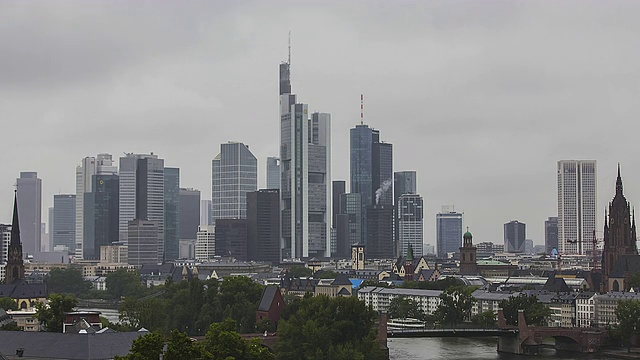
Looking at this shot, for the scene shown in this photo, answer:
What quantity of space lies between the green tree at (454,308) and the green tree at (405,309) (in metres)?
4.72

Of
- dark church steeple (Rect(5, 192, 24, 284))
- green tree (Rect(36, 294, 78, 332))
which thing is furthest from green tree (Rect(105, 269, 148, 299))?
green tree (Rect(36, 294, 78, 332))

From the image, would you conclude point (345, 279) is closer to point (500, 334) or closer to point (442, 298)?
point (442, 298)

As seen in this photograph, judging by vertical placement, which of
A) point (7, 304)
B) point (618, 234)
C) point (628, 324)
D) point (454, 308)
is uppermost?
point (618, 234)

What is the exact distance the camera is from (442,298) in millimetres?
126750

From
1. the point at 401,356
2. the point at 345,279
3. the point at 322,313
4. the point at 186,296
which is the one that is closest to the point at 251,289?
the point at 186,296

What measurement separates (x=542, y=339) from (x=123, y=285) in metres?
94.8

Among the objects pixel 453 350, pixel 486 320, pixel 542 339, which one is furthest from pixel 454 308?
pixel 453 350

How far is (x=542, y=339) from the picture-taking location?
104m

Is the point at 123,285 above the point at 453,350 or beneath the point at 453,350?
above

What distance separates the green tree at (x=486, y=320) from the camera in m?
117

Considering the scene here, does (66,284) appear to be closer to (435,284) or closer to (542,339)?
(435,284)

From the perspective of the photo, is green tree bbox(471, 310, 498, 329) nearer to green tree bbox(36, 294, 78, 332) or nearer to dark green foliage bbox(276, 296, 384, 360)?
dark green foliage bbox(276, 296, 384, 360)

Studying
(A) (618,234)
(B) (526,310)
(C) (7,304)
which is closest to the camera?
(B) (526,310)

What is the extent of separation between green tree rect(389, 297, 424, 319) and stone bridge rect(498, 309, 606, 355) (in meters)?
27.8
